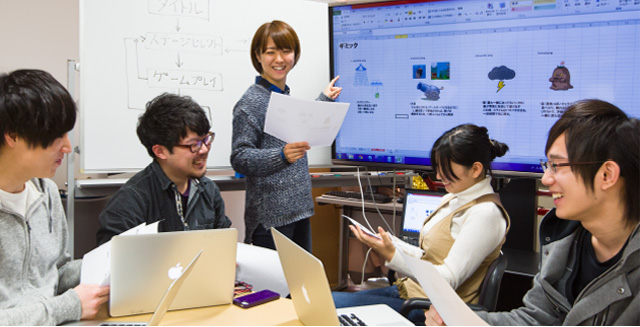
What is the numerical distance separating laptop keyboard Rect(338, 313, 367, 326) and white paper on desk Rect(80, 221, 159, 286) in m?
0.58

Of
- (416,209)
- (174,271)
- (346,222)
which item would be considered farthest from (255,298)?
(346,222)

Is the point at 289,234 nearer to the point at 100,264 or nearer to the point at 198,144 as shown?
the point at 198,144

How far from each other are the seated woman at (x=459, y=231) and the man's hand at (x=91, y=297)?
0.78 m

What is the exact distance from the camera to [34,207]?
1532 millimetres

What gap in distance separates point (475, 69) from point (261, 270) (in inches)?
59.0

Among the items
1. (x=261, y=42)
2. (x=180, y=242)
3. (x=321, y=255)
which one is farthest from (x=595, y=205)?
(x=321, y=255)

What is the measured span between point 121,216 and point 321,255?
7.86 ft

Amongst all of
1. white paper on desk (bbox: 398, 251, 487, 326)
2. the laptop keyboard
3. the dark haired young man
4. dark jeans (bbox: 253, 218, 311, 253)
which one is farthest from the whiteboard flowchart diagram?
white paper on desk (bbox: 398, 251, 487, 326)

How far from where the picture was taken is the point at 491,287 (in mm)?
1749

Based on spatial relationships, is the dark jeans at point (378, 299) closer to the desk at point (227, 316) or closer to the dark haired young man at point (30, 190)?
the desk at point (227, 316)

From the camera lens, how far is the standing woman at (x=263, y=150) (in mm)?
2438

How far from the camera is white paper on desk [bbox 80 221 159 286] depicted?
146 centimetres

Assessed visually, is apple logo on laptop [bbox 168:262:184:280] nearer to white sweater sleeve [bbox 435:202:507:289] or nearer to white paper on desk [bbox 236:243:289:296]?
white paper on desk [bbox 236:243:289:296]

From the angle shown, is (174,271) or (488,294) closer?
(174,271)
